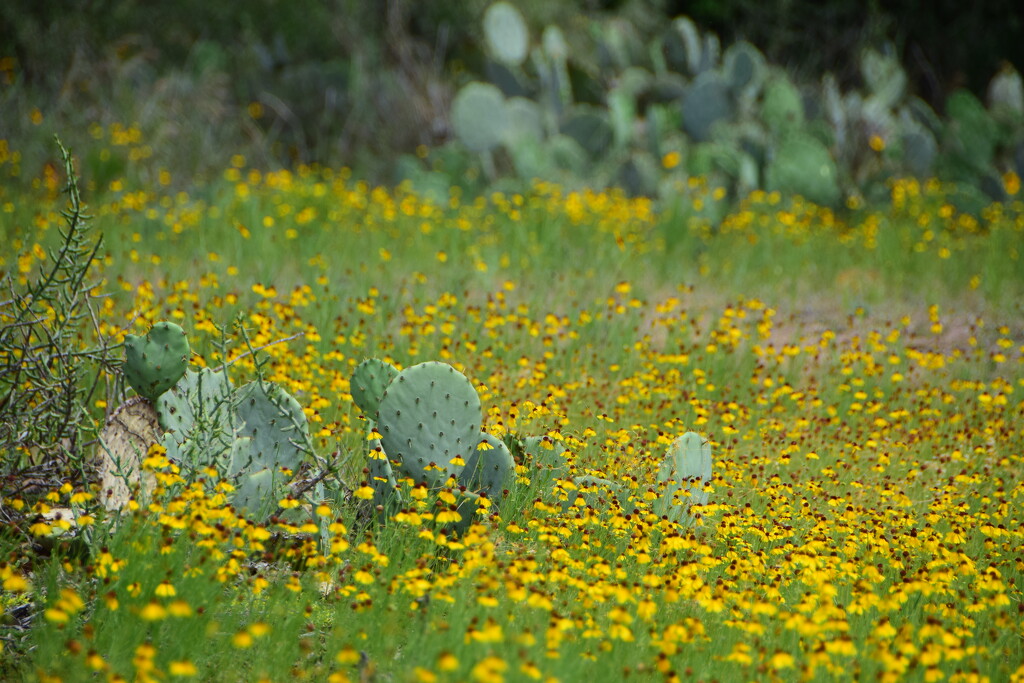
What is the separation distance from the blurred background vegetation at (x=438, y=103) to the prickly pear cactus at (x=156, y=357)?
5065 mm

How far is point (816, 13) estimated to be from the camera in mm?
15031

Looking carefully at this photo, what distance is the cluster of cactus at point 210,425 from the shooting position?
10.5ft

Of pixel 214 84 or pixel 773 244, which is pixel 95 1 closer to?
pixel 214 84

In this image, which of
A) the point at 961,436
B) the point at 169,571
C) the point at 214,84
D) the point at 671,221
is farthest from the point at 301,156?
the point at 169,571

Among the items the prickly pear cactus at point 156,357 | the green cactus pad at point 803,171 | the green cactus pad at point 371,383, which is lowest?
the green cactus pad at point 371,383

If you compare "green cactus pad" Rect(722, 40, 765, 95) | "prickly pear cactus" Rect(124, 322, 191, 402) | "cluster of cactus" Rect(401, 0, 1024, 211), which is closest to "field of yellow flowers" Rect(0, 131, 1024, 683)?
"prickly pear cactus" Rect(124, 322, 191, 402)

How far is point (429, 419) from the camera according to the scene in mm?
3449

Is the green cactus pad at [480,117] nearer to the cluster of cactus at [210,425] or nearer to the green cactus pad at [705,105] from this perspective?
the green cactus pad at [705,105]

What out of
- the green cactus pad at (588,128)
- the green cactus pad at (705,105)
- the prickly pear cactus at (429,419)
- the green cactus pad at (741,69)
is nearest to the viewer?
the prickly pear cactus at (429,419)

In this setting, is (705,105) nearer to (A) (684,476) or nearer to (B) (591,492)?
(A) (684,476)

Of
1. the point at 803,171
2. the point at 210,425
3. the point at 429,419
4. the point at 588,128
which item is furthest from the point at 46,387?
the point at 803,171

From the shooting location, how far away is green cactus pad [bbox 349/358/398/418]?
12.2ft

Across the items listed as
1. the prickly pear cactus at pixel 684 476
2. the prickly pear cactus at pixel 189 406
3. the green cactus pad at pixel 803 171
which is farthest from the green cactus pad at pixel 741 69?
the prickly pear cactus at pixel 189 406

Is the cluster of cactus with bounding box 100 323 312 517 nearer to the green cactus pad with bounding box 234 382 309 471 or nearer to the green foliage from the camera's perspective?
the green cactus pad with bounding box 234 382 309 471
